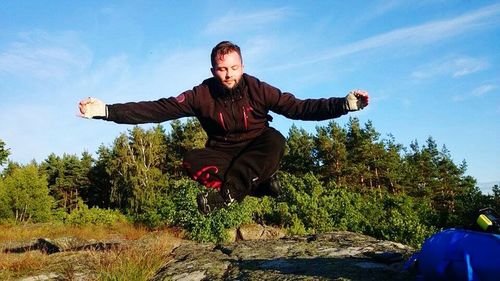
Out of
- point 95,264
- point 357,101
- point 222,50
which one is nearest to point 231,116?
point 222,50

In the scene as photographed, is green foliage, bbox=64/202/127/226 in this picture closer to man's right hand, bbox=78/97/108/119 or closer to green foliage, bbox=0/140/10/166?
green foliage, bbox=0/140/10/166

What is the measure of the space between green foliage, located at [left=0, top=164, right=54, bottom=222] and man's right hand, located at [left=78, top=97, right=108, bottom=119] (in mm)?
40951

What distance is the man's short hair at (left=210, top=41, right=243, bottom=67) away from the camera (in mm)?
4953

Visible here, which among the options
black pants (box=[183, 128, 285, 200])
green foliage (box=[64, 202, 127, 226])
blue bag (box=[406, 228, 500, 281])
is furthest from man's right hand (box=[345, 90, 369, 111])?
green foliage (box=[64, 202, 127, 226])

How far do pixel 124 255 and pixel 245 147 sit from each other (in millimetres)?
3511

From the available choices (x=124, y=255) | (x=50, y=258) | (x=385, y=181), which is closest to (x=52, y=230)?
→ (x=50, y=258)

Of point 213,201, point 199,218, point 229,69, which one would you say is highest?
point 229,69

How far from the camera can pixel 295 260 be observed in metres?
7.04

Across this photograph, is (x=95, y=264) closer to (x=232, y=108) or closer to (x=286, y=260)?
(x=286, y=260)

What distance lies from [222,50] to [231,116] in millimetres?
740

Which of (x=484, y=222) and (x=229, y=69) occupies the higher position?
(x=229, y=69)

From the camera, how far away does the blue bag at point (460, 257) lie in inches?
178

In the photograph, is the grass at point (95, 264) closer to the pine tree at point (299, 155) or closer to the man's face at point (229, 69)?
the man's face at point (229, 69)

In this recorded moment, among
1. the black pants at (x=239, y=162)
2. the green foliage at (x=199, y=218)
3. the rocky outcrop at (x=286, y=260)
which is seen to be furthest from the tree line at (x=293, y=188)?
the black pants at (x=239, y=162)
